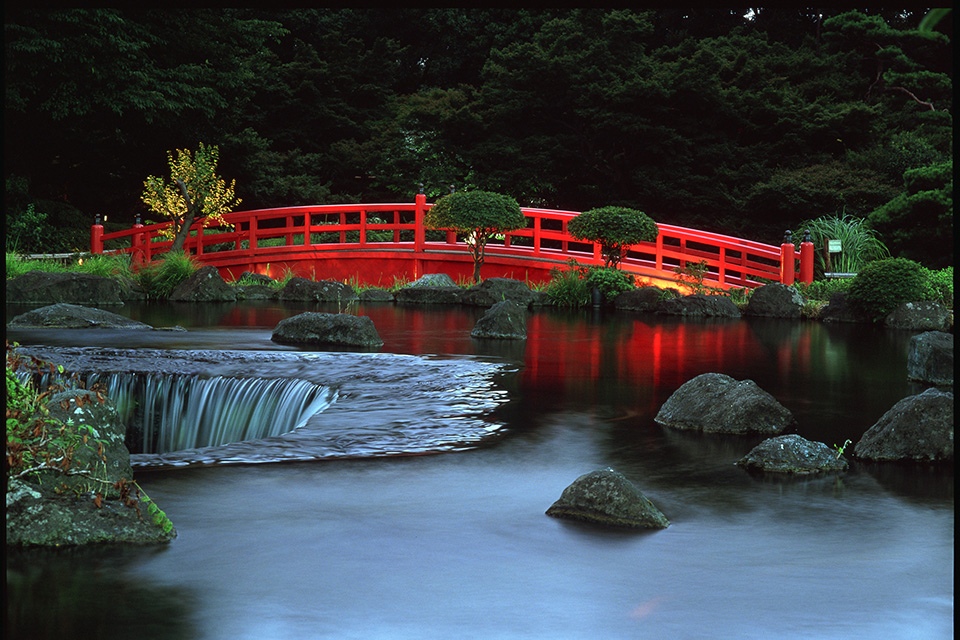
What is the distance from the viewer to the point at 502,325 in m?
13.0

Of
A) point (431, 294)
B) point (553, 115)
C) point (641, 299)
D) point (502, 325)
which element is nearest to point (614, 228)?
point (641, 299)

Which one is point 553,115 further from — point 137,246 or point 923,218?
point 137,246

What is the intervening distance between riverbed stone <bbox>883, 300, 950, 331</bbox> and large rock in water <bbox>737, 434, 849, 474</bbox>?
1010 centimetres

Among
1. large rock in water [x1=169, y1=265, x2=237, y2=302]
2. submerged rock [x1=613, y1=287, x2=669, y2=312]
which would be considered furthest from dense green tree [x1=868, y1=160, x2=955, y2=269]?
large rock in water [x1=169, y1=265, x2=237, y2=302]

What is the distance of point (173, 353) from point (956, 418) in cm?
920

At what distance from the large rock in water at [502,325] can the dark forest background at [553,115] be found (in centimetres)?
1080

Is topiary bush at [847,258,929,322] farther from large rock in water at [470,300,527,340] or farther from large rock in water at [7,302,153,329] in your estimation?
large rock in water at [7,302,153,329]

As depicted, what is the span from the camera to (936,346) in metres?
9.59

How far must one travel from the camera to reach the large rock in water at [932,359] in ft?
31.0

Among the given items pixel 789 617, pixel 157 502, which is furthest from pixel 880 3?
pixel 157 502

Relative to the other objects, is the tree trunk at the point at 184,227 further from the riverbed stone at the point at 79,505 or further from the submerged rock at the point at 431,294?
the riverbed stone at the point at 79,505

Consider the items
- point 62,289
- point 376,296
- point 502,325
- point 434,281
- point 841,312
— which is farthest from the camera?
point 434,281

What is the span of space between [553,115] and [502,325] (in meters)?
13.0

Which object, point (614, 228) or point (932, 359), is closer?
point (932, 359)
